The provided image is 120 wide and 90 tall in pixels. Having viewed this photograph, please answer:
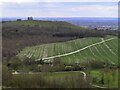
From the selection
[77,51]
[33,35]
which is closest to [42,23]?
[33,35]

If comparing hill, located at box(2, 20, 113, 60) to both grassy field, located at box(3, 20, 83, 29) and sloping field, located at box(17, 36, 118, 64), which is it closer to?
grassy field, located at box(3, 20, 83, 29)

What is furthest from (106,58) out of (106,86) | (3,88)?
(3,88)

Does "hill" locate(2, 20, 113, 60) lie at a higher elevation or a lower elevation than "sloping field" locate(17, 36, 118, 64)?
higher

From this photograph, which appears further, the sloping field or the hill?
the hill

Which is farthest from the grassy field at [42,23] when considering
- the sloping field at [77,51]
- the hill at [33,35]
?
the sloping field at [77,51]

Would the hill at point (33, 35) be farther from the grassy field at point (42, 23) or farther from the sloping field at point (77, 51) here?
the sloping field at point (77, 51)

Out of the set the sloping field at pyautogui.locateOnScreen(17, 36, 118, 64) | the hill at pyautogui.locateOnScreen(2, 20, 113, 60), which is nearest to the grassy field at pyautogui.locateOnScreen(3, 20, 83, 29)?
the hill at pyautogui.locateOnScreen(2, 20, 113, 60)

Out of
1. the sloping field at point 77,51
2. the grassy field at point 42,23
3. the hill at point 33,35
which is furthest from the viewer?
the grassy field at point 42,23

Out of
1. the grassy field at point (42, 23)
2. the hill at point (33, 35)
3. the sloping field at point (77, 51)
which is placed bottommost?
the sloping field at point (77, 51)

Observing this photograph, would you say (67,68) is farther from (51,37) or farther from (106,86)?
(51,37)
